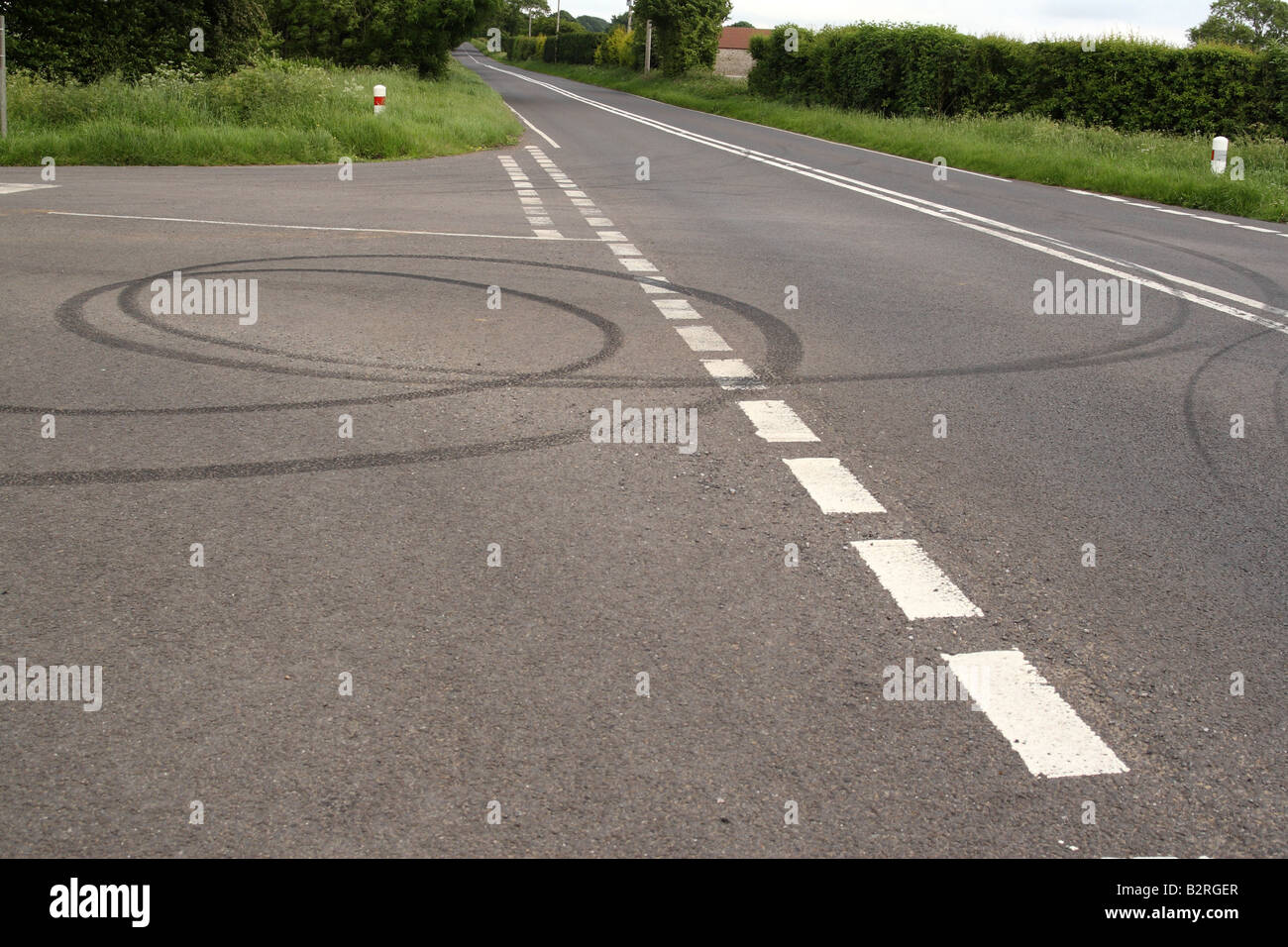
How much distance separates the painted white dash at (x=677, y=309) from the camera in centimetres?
888

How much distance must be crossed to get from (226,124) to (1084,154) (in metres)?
15.8

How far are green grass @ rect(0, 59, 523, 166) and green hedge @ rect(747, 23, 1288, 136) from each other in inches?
574

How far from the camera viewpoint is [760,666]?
3691 millimetres

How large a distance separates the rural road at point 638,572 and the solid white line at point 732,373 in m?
0.05

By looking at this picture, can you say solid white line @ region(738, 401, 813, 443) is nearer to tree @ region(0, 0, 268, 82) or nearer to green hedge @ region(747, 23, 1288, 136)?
tree @ region(0, 0, 268, 82)

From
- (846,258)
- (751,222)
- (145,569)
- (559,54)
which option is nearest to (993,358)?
(846,258)

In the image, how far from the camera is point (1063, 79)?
3297cm

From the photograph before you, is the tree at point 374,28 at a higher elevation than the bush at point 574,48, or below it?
below

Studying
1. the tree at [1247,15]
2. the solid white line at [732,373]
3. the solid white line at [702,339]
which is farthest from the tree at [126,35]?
the tree at [1247,15]

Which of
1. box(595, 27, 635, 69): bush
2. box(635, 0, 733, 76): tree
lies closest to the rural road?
box(635, 0, 733, 76): tree

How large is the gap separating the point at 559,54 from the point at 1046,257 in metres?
110

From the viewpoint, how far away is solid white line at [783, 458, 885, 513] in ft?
16.5

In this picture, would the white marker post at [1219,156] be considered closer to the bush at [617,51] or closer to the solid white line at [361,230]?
the solid white line at [361,230]

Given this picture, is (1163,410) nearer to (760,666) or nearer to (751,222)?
(760,666)
